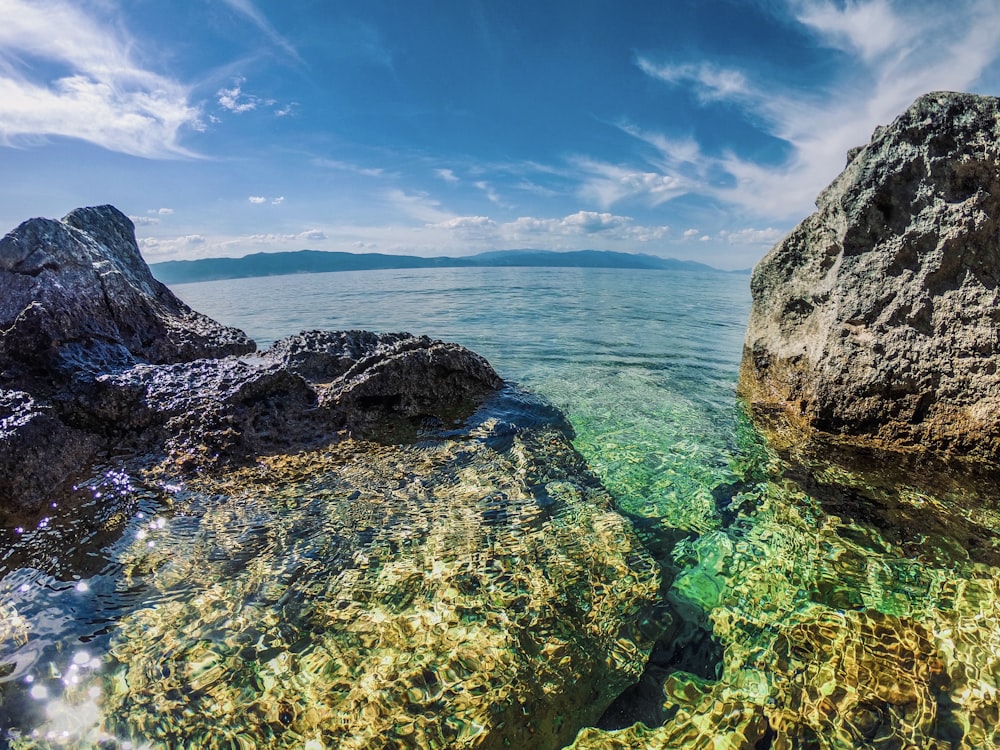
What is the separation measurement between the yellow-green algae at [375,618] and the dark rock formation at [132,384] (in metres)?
0.92

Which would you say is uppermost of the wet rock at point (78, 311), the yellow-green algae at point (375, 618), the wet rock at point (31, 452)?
the wet rock at point (78, 311)

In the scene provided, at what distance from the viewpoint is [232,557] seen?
374 cm

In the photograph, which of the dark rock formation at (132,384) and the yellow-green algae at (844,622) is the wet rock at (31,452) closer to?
the dark rock formation at (132,384)

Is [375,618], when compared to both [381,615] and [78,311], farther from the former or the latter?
[78,311]

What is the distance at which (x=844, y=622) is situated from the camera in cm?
323

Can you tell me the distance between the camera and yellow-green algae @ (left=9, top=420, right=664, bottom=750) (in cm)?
258

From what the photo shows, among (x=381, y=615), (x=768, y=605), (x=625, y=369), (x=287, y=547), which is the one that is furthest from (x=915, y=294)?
(x=287, y=547)

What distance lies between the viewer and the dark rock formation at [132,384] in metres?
4.69

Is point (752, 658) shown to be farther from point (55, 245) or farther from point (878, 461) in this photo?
point (55, 245)

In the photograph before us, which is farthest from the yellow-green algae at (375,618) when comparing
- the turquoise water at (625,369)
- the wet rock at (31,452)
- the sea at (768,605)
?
the wet rock at (31,452)

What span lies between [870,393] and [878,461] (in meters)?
0.86

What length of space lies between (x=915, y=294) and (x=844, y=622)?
14.0 feet

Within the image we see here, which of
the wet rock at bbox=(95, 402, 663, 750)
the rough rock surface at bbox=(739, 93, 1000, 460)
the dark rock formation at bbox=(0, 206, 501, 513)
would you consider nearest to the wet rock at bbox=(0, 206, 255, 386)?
the dark rock formation at bbox=(0, 206, 501, 513)

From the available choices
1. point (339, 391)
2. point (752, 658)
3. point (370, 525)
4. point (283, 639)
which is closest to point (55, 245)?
point (339, 391)
